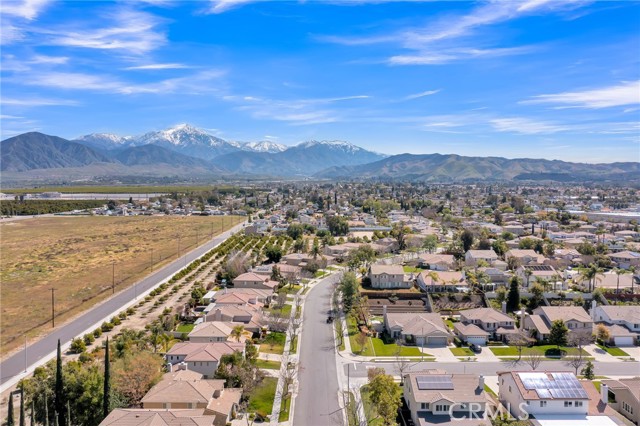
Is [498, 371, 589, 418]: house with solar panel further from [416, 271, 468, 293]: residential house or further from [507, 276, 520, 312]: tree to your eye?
[416, 271, 468, 293]: residential house

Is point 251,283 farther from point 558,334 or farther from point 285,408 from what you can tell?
point 558,334

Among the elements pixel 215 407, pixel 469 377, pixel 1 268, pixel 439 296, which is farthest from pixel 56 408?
pixel 1 268

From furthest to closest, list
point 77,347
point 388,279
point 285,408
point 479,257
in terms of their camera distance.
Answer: point 479,257 < point 388,279 < point 77,347 < point 285,408

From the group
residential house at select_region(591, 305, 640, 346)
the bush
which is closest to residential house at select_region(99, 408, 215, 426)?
the bush

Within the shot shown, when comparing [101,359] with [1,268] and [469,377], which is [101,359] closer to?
[469,377]

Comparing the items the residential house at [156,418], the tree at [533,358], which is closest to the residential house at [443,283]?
the tree at [533,358]

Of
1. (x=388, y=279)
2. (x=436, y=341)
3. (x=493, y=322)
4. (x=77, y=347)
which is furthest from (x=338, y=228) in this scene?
(x=77, y=347)
